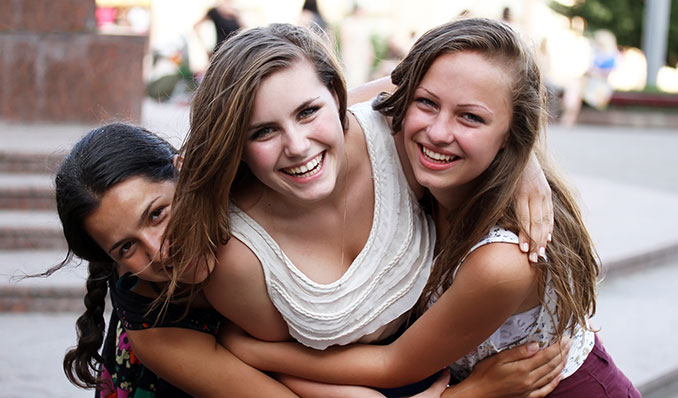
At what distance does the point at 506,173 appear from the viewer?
2186 millimetres

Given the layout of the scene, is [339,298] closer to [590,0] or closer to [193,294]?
[193,294]

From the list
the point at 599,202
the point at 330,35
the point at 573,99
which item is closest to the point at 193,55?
the point at 573,99

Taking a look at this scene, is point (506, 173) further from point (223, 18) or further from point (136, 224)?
point (223, 18)

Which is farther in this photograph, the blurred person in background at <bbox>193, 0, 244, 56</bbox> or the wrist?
the blurred person in background at <bbox>193, 0, 244, 56</bbox>

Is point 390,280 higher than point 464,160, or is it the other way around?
point 464,160

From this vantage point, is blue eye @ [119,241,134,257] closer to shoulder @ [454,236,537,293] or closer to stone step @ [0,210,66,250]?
shoulder @ [454,236,537,293]

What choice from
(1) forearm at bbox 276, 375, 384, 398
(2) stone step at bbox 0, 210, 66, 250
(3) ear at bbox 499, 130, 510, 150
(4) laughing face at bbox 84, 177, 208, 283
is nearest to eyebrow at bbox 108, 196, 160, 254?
(4) laughing face at bbox 84, 177, 208, 283

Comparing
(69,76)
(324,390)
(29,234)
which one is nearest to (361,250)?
(324,390)

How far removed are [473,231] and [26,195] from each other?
363 cm

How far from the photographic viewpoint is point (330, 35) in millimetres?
2523

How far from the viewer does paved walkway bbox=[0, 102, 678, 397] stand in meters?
3.65

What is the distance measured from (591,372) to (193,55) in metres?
15.3

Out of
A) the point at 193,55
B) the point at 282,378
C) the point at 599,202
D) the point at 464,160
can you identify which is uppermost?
the point at 464,160

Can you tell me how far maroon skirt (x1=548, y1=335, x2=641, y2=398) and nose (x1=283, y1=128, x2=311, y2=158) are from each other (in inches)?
43.6
